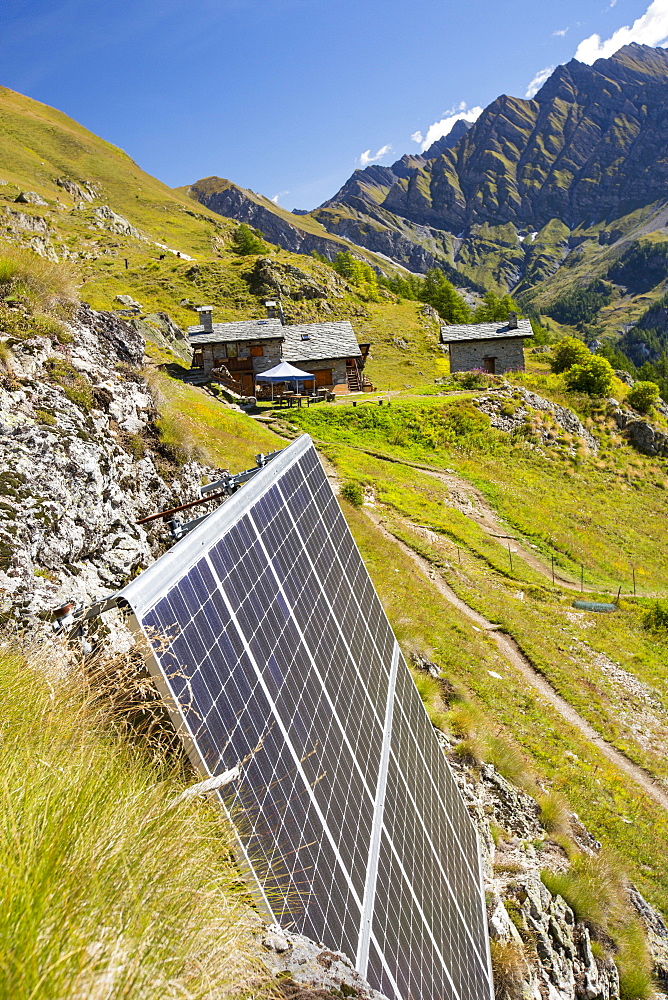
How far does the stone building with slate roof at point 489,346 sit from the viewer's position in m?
65.9

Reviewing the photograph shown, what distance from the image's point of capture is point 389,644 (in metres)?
9.02

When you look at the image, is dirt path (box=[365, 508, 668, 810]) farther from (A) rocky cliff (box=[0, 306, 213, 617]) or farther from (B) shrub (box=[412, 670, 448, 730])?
(A) rocky cliff (box=[0, 306, 213, 617])

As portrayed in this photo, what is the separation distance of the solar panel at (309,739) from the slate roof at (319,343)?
54.1 m

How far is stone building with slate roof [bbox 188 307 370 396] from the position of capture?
58094 millimetres

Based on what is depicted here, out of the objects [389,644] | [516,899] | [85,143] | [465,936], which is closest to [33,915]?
[465,936]

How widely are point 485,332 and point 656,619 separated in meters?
49.3

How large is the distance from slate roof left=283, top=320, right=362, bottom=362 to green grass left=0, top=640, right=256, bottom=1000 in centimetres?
5824

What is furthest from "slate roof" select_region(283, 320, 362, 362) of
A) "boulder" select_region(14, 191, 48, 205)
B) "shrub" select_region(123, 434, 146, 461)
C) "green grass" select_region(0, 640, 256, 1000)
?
"boulder" select_region(14, 191, 48, 205)

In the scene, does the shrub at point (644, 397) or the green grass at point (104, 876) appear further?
the shrub at point (644, 397)

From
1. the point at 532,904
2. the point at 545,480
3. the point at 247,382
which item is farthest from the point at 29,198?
the point at 532,904

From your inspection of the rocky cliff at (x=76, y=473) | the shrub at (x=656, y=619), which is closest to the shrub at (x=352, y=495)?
the shrub at (x=656, y=619)

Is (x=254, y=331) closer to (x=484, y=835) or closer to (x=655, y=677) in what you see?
(x=655, y=677)

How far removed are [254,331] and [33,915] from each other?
60.4 meters

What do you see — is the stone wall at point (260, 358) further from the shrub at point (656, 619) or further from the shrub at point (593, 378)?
the shrub at point (656, 619)
